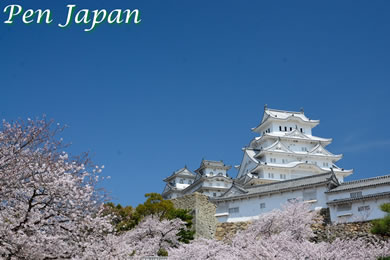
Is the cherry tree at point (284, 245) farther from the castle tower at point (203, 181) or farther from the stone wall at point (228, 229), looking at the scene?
the castle tower at point (203, 181)

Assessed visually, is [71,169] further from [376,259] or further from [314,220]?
[314,220]

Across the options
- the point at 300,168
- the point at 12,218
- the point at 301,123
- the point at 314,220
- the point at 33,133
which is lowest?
the point at 12,218

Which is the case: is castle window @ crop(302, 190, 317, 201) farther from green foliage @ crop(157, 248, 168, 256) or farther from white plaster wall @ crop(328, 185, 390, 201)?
green foliage @ crop(157, 248, 168, 256)

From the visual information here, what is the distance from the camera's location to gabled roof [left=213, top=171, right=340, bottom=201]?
25.4m

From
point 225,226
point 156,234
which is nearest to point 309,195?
point 225,226

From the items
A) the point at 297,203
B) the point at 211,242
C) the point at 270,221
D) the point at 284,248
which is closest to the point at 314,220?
the point at 297,203

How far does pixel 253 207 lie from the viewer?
2728 cm

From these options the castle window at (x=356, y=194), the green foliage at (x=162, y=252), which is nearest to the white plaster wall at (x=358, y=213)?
the castle window at (x=356, y=194)

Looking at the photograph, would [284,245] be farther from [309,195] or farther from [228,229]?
[228,229]

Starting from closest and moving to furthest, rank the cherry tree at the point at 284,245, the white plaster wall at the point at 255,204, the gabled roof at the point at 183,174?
1. the cherry tree at the point at 284,245
2. the white plaster wall at the point at 255,204
3. the gabled roof at the point at 183,174

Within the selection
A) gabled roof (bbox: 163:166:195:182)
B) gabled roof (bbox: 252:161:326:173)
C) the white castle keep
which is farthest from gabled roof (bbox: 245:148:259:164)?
gabled roof (bbox: 163:166:195:182)

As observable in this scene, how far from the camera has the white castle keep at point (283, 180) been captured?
23672 mm

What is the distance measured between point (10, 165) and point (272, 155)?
1457 inches

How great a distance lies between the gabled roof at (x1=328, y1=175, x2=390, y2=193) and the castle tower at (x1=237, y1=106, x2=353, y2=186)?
55.4 ft
